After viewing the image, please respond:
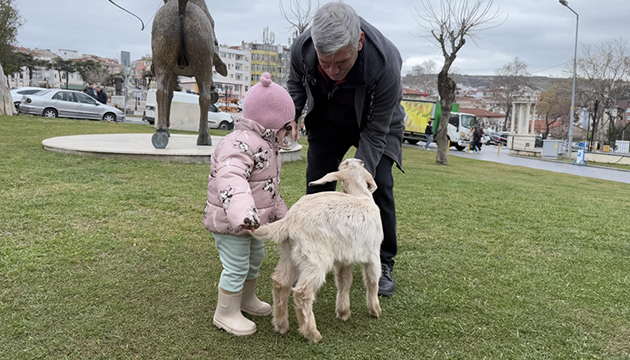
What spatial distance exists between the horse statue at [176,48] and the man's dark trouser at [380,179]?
206 inches

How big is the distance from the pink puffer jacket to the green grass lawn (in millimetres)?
697

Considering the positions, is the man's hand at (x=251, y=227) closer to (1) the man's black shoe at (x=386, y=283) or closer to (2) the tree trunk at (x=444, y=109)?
(1) the man's black shoe at (x=386, y=283)

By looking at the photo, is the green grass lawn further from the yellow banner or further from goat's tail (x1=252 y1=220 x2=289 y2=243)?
the yellow banner

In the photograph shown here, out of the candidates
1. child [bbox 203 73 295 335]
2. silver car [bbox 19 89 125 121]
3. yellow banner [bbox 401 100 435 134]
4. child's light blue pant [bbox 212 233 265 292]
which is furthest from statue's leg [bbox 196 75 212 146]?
yellow banner [bbox 401 100 435 134]

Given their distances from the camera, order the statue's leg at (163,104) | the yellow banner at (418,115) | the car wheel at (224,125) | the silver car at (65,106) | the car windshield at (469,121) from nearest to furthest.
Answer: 1. the statue's leg at (163,104)
2. the silver car at (65,106)
3. the car wheel at (224,125)
4. the yellow banner at (418,115)
5. the car windshield at (469,121)

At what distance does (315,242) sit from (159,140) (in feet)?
22.5

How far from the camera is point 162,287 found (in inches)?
121

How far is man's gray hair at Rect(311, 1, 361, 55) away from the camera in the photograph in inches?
92.5

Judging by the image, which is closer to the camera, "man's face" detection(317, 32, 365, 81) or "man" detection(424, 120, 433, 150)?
"man's face" detection(317, 32, 365, 81)

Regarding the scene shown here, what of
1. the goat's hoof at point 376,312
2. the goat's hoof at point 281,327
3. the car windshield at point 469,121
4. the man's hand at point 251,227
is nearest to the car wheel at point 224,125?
the car windshield at point 469,121

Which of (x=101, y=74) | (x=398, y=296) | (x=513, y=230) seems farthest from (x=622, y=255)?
(x=101, y=74)

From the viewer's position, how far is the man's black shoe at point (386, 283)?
10.5 ft

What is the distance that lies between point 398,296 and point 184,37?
6337 millimetres

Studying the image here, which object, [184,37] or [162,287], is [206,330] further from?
[184,37]
